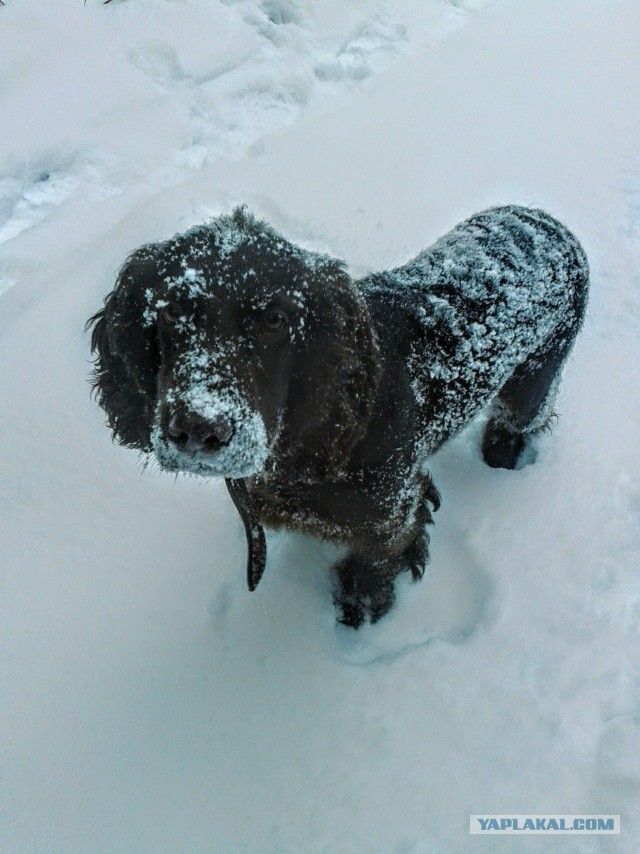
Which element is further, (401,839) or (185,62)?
(185,62)

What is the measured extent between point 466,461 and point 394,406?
1210 mm

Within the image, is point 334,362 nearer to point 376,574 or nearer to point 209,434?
point 209,434

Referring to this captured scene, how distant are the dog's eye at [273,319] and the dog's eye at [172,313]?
22 cm

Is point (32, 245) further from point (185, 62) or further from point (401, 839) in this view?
point (401, 839)

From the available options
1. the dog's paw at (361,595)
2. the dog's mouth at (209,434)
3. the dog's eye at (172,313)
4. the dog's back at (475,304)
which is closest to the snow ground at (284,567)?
the dog's paw at (361,595)

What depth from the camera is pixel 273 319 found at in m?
1.53

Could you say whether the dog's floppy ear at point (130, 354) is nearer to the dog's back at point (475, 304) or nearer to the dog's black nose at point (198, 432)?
the dog's black nose at point (198, 432)

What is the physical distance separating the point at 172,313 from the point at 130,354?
0.78ft

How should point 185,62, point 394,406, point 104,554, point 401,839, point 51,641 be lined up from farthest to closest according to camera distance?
point 185,62 < point 104,554 < point 51,641 < point 401,839 < point 394,406


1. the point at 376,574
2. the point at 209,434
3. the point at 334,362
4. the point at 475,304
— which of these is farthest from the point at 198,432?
the point at 376,574

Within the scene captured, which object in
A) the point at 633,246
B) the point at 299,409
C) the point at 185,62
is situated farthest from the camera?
the point at 185,62

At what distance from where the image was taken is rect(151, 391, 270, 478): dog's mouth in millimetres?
1341

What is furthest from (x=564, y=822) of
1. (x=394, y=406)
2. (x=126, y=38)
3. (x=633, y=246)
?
(x=126, y=38)

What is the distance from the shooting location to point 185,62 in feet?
14.4
